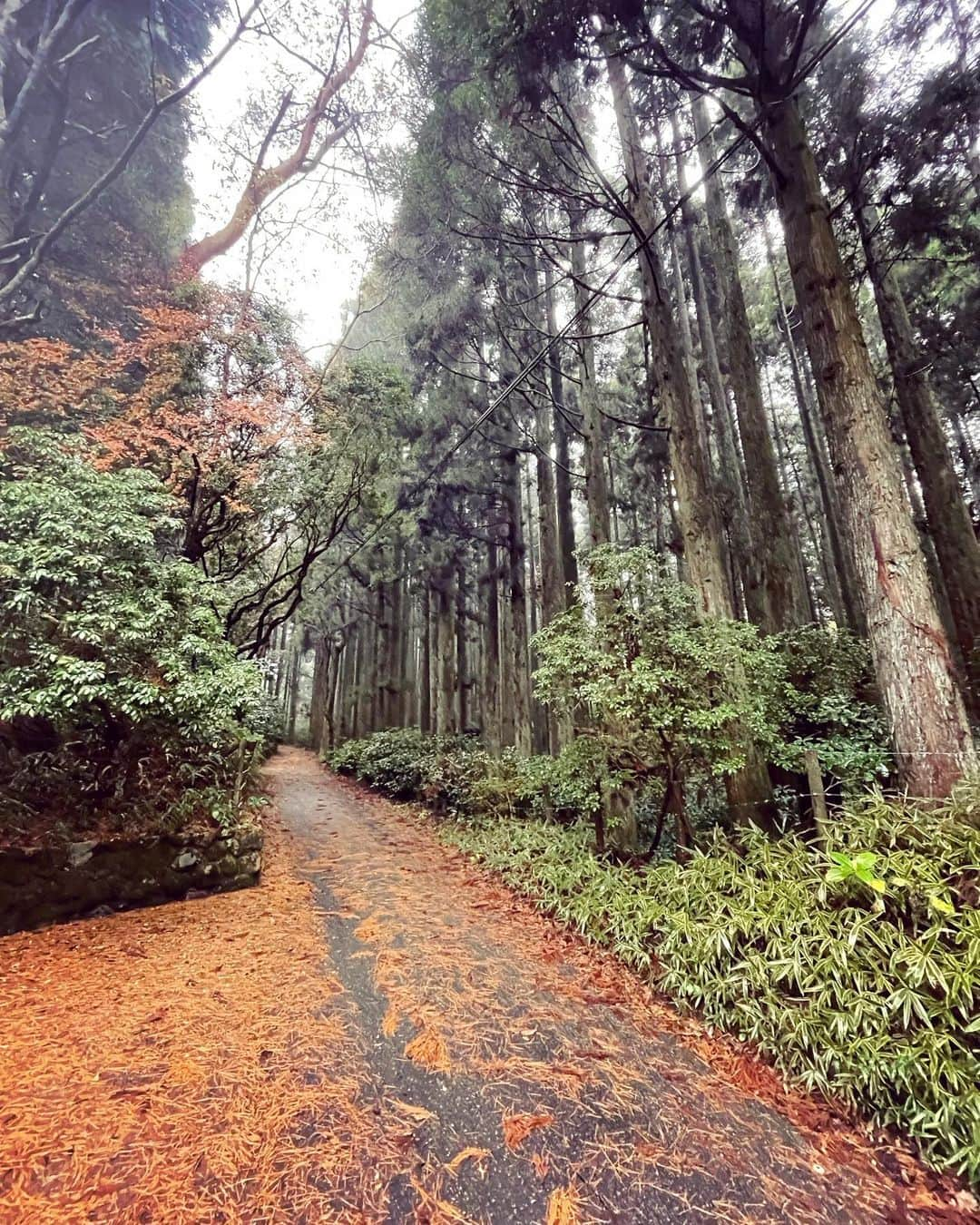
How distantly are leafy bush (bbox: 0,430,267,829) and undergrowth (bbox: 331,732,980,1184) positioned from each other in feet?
11.3

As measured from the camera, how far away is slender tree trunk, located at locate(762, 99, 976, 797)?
312cm

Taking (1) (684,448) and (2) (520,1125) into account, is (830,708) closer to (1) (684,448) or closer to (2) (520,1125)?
(1) (684,448)

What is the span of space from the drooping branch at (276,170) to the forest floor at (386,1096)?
1075cm

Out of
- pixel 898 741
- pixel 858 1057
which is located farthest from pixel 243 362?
pixel 858 1057

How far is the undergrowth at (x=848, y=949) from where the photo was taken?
77.0 inches

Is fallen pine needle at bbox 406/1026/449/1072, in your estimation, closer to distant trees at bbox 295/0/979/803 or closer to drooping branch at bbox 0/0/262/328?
distant trees at bbox 295/0/979/803

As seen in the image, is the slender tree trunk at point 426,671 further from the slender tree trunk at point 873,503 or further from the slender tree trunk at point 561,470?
the slender tree trunk at point 873,503

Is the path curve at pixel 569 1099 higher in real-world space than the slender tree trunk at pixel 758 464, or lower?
lower

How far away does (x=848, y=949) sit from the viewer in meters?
2.35

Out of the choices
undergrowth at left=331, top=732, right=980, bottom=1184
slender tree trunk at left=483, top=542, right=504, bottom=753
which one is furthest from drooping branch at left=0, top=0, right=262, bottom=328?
undergrowth at left=331, top=732, right=980, bottom=1184

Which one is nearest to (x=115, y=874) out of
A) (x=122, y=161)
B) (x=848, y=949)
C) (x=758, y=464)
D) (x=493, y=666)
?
(x=848, y=949)

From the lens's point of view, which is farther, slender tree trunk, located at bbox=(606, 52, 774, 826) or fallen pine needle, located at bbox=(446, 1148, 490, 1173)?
slender tree trunk, located at bbox=(606, 52, 774, 826)

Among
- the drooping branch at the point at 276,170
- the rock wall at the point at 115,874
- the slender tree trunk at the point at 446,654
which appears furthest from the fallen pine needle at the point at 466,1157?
the drooping branch at the point at 276,170

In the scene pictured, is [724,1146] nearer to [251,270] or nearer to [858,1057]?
[858,1057]
